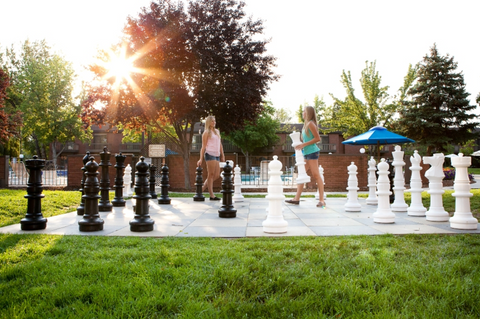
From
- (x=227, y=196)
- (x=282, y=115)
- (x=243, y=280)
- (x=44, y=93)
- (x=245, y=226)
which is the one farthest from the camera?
(x=282, y=115)

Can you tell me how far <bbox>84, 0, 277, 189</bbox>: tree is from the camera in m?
12.1

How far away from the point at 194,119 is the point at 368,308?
11259mm

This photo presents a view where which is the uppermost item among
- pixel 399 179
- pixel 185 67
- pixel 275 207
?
pixel 185 67

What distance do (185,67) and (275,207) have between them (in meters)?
9.89

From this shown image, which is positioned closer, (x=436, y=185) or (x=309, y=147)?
(x=436, y=185)

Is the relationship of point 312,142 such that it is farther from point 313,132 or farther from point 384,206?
point 384,206

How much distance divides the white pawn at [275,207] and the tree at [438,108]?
91.6 ft

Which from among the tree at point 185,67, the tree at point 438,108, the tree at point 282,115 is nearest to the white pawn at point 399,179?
the tree at point 185,67

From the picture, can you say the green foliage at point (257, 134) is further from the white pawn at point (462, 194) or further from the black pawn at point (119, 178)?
the white pawn at point (462, 194)

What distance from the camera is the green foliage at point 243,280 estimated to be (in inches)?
71.9

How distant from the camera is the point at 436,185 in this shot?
14.8ft

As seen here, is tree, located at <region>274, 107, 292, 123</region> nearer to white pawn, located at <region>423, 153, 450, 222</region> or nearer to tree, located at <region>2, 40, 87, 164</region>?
tree, located at <region>2, 40, 87, 164</region>

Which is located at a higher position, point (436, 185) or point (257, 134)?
point (257, 134)

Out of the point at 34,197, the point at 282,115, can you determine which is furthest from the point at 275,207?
the point at 282,115
